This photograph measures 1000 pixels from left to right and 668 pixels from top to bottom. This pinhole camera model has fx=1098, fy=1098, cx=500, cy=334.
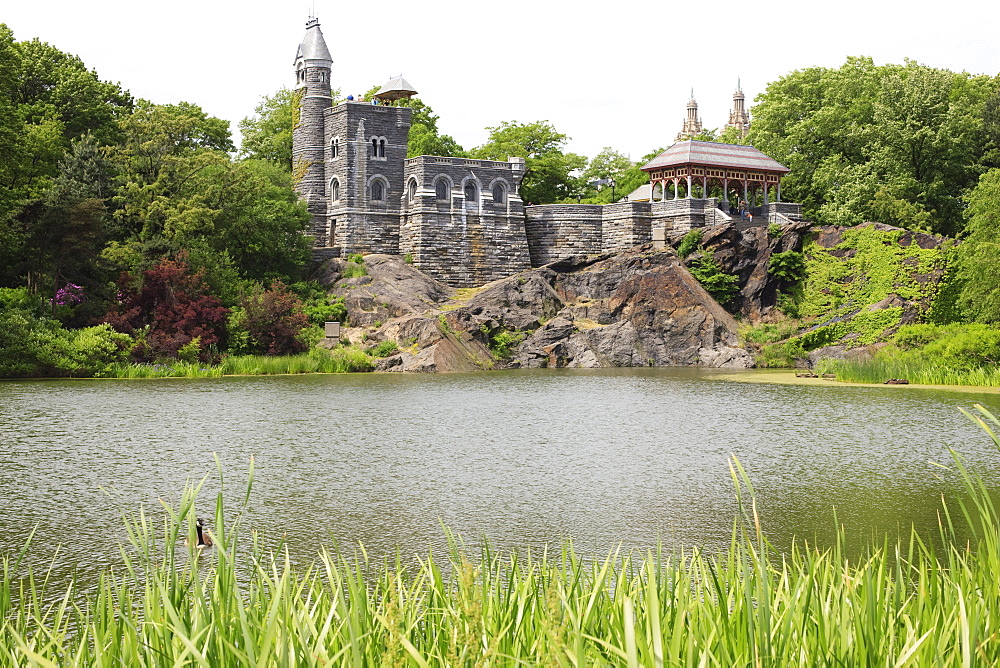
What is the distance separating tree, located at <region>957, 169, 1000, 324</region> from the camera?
1328 inches

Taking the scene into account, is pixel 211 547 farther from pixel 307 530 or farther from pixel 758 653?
pixel 758 653

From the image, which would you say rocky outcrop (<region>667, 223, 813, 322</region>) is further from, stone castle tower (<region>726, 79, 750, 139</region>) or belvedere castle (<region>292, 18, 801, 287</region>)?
stone castle tower (<region>726, 79, 750, 139</region>)

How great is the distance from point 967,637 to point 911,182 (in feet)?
156

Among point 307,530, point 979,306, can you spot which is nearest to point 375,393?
point 307,530

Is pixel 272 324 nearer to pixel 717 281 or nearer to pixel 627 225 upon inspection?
pixel 627 225

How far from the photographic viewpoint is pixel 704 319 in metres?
43.8

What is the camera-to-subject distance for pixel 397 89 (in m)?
51.1

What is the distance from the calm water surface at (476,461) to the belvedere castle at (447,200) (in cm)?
1939

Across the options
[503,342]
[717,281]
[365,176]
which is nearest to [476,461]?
[503,342]

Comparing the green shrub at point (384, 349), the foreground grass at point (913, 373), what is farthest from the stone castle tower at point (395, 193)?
the foreground grass at point (913, 373)

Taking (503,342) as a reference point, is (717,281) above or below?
above

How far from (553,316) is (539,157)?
20261mm

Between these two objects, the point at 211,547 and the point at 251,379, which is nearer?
the point at 211,547

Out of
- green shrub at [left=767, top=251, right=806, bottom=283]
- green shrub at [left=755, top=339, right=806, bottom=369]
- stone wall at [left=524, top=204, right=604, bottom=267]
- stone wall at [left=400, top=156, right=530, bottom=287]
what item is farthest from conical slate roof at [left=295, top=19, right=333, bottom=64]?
green shrub at [left=755, top=339, right=806, bottom=369]
